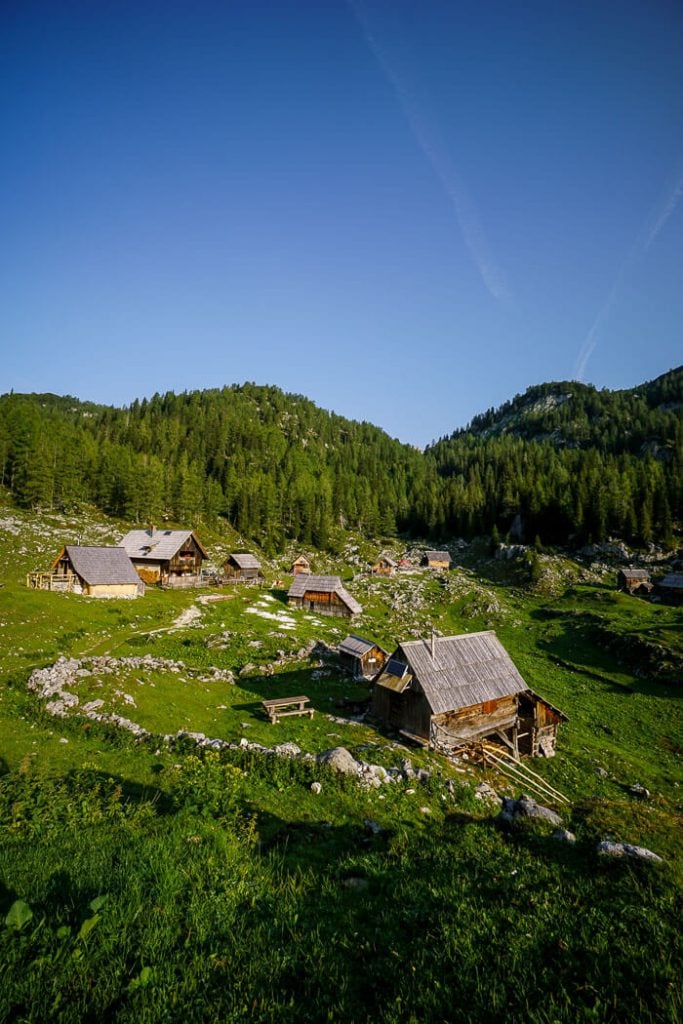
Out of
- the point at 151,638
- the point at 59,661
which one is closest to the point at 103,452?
the point at 151,638

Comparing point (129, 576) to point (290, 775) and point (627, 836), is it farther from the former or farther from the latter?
point (627, 836)

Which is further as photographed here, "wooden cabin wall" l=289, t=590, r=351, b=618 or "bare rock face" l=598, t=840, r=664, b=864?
"wooden cabin wall" l=289, t=590, r=351, b=618

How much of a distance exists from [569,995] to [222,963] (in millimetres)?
4971

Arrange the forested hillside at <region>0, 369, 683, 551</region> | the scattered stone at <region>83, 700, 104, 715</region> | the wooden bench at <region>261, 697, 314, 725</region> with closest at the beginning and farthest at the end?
the scattered stone at <region>83, 700, 104, 715</region>, the wooden bench at <region>261, 697, 314, 725</region>, the forested hillside at <region>0, 369, 683, 551</region>

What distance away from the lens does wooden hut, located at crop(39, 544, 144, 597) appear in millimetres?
54128

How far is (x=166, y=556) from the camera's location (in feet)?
234

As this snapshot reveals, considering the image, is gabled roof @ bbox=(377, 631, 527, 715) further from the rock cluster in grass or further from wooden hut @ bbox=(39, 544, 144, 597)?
wooden hut @ bbox=(39, 544, 144, 597)

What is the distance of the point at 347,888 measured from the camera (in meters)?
9.62

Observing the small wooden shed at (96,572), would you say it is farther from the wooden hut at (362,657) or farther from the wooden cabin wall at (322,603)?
the wooden hut at (362,657)

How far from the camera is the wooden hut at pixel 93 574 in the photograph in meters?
54.1

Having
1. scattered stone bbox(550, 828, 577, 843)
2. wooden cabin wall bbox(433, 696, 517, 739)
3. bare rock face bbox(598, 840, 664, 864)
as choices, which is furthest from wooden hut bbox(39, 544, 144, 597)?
bare rock face bbox(598, 840, 664, 864)

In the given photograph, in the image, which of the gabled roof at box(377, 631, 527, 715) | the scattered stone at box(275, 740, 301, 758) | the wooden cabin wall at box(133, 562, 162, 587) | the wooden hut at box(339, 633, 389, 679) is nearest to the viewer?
the scattered stone at box(275, 740, 301, 758)

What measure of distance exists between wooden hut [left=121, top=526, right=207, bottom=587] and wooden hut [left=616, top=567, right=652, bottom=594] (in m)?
79.5

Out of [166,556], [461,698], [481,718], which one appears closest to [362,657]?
[481,718]
